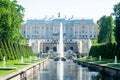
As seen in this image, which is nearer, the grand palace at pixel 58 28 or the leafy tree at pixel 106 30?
the leafy tree at pixel 106 30

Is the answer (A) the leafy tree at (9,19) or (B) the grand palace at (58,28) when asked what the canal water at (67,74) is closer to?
(A) the leafy tree at (9,19)

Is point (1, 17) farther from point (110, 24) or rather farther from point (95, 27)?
point (95, 27)

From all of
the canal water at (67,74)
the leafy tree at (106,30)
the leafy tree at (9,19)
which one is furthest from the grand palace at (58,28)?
the canal water at (67,74)

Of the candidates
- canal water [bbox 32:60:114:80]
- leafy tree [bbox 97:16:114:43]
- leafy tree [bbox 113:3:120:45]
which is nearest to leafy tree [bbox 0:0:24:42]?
canal water [bbox 32:60:114:80]

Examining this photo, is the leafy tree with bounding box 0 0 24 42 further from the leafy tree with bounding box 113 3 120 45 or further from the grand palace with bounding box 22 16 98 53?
the grand palace with bounding box 22 16 98 53

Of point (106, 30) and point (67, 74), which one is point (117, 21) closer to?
point (67, 74)

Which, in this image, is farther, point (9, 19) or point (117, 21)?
point (117, 21)

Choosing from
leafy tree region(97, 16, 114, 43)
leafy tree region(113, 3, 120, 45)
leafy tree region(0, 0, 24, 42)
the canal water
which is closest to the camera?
the canal water

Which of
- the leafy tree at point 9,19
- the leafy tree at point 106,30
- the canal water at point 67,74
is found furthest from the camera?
the leafy tree at point 106,30

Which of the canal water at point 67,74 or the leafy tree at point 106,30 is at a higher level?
the leafy tree at point 106,30

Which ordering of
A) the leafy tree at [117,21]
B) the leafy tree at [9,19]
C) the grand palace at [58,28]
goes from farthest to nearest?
the grand palace at [58,28], the leafy tree at [117,21], the leafy tree at [9,19]

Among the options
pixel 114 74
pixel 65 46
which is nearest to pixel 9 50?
pixel 114 74

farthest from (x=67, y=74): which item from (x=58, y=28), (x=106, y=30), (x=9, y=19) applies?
(x=58, y=28)

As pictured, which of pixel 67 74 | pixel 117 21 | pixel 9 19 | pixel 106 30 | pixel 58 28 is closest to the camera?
pixel 67 74
